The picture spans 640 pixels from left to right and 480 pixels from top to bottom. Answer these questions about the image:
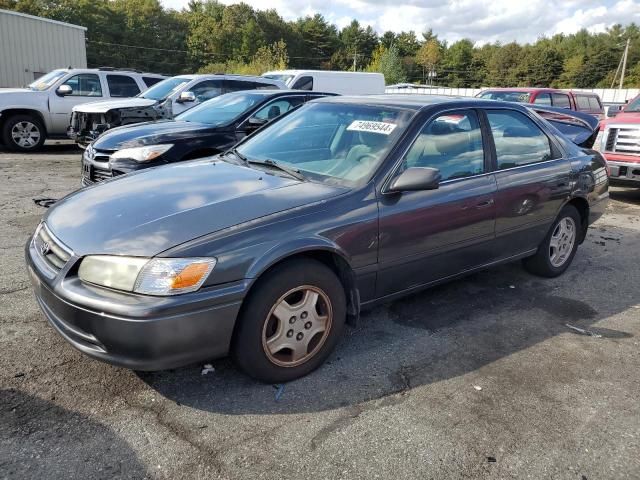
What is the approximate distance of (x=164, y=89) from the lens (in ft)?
36.9

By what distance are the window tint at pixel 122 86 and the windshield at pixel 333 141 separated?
9.38 m

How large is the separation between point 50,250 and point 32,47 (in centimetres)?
2139

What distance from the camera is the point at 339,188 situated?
3.16m

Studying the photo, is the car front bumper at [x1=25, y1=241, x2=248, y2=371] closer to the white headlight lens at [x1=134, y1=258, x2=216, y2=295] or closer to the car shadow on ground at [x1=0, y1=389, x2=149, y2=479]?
the white headlight lens at [x1=134, y1=258, x2=216, y2=295]

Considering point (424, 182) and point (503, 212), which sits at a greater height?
point (424, 182)

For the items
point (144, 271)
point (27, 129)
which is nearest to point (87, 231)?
point (144, 271)

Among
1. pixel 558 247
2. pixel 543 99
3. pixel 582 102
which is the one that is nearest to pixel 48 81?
pixel 558 247

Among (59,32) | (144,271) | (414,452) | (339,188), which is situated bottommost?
(414,452)

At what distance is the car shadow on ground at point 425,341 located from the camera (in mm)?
2832

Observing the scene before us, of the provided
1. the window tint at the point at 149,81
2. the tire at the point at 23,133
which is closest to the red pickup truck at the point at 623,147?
the window tint at the point at 149,81

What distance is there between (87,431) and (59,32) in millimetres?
22641

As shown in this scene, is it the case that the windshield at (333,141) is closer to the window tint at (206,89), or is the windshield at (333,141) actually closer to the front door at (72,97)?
the window tint at (206,89)

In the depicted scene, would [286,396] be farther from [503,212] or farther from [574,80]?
[574,80]

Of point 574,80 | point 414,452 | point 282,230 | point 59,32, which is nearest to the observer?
point 414,452
